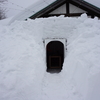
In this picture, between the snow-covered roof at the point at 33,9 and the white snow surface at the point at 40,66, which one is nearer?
the white snow surface at the point at 40,66

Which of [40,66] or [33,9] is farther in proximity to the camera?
[33,9]

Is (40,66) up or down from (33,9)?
down

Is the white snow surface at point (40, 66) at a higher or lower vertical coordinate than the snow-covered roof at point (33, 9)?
lower

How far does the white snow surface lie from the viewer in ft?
9.00

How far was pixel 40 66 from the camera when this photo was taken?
431cm

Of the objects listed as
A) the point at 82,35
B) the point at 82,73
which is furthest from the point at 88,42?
the point at 82,73

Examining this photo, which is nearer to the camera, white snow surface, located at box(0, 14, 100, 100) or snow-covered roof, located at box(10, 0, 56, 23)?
white snow surface, located at box(0, 14, 100, 100)

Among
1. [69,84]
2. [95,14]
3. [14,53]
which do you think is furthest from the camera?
[95,14]

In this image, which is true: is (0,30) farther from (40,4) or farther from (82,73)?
(82,73)

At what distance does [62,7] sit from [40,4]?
2.39 metres

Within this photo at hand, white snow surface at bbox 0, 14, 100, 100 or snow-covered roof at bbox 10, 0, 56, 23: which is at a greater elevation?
snow-covered roof at bbox 10, 0, 56, 23

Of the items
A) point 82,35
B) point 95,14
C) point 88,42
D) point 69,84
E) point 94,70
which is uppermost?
point 95,14

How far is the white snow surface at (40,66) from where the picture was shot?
274 centimetres

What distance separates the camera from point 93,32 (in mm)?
A: 4527
